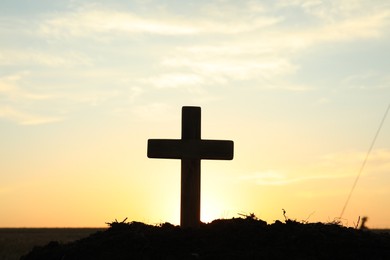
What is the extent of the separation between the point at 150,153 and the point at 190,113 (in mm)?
976

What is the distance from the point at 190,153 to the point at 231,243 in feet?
7.70

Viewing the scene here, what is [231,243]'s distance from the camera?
9469 millimetres

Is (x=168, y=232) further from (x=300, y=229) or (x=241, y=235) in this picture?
(x=300, y=229)

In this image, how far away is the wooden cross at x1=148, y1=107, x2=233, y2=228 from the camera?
11336 mm

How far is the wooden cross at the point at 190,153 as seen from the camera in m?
11.3

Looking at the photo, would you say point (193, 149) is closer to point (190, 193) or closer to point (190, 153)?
point (190, 153)

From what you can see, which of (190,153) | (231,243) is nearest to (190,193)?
(190,153)

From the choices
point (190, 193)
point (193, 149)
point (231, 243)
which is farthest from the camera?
point (193, 149)

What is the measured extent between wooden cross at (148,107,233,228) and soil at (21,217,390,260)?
0.94m

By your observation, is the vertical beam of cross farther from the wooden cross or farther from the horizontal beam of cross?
the horizontal beam of cross

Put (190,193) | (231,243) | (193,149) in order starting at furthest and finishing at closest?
(193,149), (190,193), (231,243)

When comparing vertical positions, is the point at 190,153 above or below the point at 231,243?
above

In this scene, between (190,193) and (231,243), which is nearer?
(231,243)

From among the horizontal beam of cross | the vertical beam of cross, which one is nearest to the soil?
the vertical beam of cross
